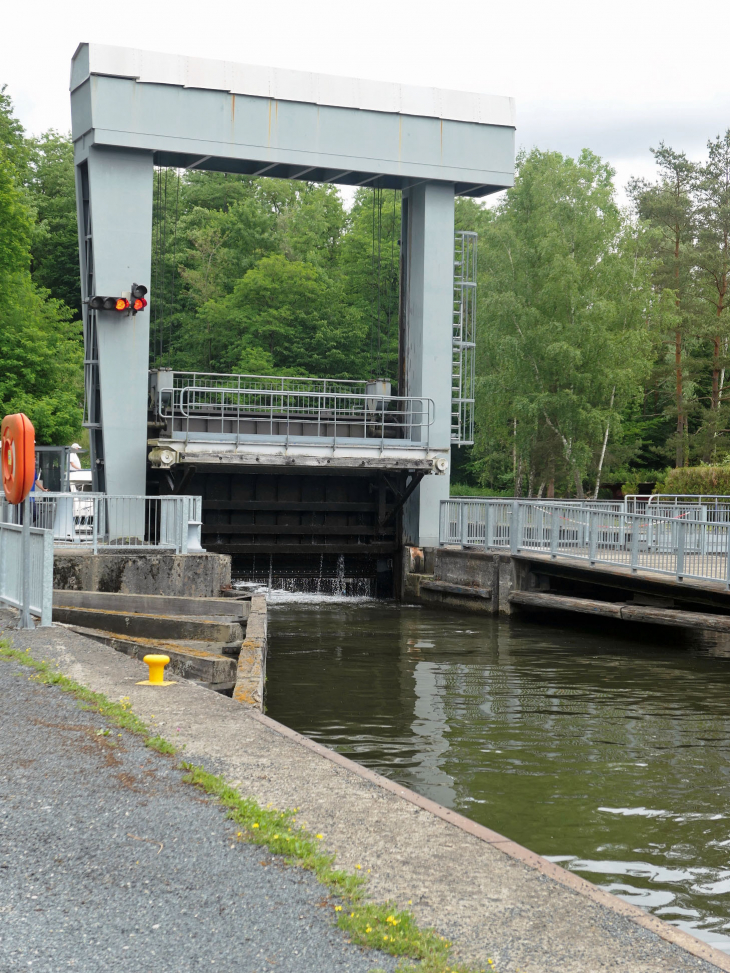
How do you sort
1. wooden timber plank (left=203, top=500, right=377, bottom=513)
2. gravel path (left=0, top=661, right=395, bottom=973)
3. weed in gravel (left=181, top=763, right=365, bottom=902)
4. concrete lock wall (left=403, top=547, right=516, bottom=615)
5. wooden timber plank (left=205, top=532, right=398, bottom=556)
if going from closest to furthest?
gravel path (left=0, top=661, right=395, bottom=973) → weed in gravel (left=181, top=763, right=365, bottom=902) → concrete lock wall (left=403, top=547, right=516, bottom=615) → wooden timber plank (left=205, top=532, right=398, bottom=556) → wooden timber plank (left=203, top=500, right=377, bottom=513)

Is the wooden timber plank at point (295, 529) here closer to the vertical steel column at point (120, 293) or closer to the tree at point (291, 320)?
the vertical steel column at point (120, 293)

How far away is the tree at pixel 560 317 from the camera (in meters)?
46.3

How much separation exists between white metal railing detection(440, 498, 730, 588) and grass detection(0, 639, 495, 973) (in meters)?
11.5

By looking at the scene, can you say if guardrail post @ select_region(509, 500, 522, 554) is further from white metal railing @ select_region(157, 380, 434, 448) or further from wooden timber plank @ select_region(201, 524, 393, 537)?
wooden timber plank @ select_region(201, 524, 393, 537)

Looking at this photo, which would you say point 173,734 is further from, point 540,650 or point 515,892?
point 540,650

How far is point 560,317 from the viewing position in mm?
47062

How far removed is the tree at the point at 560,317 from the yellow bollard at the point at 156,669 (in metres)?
37.8

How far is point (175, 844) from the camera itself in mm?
5141

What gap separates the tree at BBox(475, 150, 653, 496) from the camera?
1825 inches

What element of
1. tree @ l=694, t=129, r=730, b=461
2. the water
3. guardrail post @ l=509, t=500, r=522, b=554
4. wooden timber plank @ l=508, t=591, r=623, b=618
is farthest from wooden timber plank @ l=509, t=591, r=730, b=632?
tree @ l=694, t=129, r=730, b=461

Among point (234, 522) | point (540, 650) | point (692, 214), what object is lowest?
point (540, 650)

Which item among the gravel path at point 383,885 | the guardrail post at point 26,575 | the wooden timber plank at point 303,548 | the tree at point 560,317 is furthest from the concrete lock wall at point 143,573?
the tree at point 560,317

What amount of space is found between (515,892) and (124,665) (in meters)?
6.13

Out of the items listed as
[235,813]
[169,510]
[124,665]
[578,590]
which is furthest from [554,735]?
[578,590]
